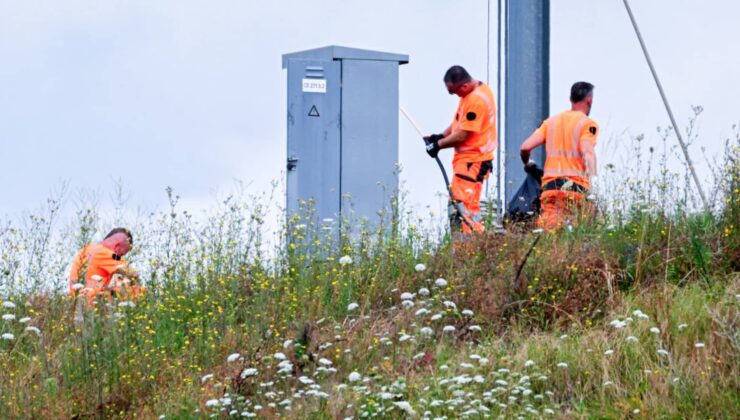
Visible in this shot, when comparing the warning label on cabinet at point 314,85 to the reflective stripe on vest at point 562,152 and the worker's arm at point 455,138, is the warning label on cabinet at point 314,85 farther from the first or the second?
the reflective stripe on vest at point 562,152

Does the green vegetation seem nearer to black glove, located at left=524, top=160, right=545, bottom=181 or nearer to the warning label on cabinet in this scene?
black glove, located at left=524, top=160, right=545, bottom=181

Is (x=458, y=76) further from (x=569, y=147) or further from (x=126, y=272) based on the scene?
(x=126, y=272)

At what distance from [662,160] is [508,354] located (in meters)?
3.28

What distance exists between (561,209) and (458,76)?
6.15 ft

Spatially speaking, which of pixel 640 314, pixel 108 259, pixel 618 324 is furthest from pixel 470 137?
pixel 618 324

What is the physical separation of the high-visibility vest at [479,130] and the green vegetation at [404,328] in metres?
1.83

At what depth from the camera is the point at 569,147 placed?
37.1 feet

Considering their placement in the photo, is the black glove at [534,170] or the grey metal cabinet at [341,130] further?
the grey metal cabinet at [341,130]

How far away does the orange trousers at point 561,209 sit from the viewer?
33.9 ft

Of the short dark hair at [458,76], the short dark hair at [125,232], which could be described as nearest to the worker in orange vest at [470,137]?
the short dark hair at [458,76]

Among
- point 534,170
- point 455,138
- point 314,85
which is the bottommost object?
point 534,170

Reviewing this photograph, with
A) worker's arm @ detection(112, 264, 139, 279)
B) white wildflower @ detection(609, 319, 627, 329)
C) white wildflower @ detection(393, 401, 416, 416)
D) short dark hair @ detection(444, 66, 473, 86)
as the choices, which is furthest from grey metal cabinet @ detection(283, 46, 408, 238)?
white wildflower @ detection(393, 401, 416, 416)

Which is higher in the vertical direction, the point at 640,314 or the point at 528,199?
the point at 528,199

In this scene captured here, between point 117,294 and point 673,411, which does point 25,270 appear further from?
point 673,411
